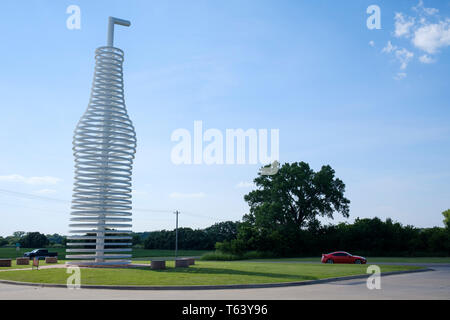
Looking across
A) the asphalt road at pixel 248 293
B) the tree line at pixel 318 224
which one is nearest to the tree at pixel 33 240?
the tree line at pixel 318 224

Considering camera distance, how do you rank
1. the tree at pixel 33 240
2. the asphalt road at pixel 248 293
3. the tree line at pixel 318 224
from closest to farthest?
the asphalt road at pixel 248 293, the tree line at pixel 318 224, the tree at pixel 33 240

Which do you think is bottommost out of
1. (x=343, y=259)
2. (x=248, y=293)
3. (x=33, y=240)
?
(x=33, y=240)

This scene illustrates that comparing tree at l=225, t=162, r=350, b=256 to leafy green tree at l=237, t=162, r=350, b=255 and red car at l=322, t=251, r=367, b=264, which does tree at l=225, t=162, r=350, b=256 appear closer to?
leafy green tree at l=237, t=162, r=350, b=255

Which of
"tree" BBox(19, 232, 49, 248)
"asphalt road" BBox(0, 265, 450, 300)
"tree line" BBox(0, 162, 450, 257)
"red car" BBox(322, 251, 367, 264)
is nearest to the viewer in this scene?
"asphalt road" BBox(0, 265, 450, 300)

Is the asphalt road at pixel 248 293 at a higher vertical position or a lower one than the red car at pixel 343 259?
higher

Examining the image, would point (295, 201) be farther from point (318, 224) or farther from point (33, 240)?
point (33, 240)

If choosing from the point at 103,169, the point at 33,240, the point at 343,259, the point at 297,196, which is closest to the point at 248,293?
the point at 103,169

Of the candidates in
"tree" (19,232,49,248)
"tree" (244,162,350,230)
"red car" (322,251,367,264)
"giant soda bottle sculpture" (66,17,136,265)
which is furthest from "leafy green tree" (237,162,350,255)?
"tree" (19,232,49,248)

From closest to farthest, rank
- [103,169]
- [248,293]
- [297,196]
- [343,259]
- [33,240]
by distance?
[248,293] < [103,169] < [343,259] < [297,196] < [33,240]

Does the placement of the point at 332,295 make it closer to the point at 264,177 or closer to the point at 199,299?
the point at 199,299

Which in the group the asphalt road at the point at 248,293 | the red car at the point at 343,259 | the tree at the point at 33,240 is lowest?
the tree at the point at 33,240

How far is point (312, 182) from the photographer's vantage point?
65000 millimetres

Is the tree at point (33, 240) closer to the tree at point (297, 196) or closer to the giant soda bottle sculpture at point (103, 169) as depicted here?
the tree at point (297, 196)
